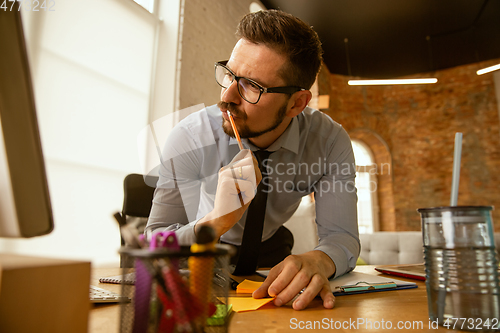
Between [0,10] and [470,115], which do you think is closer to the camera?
[0,10]

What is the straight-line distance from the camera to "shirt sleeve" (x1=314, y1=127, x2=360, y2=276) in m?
1.06

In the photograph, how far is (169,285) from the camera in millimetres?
290

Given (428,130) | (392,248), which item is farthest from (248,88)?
(428,130)

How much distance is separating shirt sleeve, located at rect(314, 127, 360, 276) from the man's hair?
0.34 meters

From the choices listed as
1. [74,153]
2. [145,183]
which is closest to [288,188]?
[145,183]

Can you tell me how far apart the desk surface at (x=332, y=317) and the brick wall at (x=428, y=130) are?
6059 mm

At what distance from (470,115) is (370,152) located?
7.03ft

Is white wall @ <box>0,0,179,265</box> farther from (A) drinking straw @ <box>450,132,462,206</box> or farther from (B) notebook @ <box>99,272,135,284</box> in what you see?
(A) drinking straw @ <box>450,132,462,206</box>

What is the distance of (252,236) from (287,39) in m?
0.77

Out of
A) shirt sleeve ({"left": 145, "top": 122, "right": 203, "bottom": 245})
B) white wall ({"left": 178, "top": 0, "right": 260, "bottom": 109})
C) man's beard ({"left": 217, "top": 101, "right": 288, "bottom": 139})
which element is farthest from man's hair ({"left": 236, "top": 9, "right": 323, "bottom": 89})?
white wall ({"left": 178, "top": 0, "right": 260, "bottom": 109})

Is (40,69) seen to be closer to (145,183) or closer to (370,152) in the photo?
(145,183)

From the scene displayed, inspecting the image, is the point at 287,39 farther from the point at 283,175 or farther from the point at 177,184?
the point at 177,184

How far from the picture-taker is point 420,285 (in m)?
0.92

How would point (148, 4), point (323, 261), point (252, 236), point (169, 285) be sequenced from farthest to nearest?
point (148, 4), point (252, 236), point (323, 261), point (169, 285)
